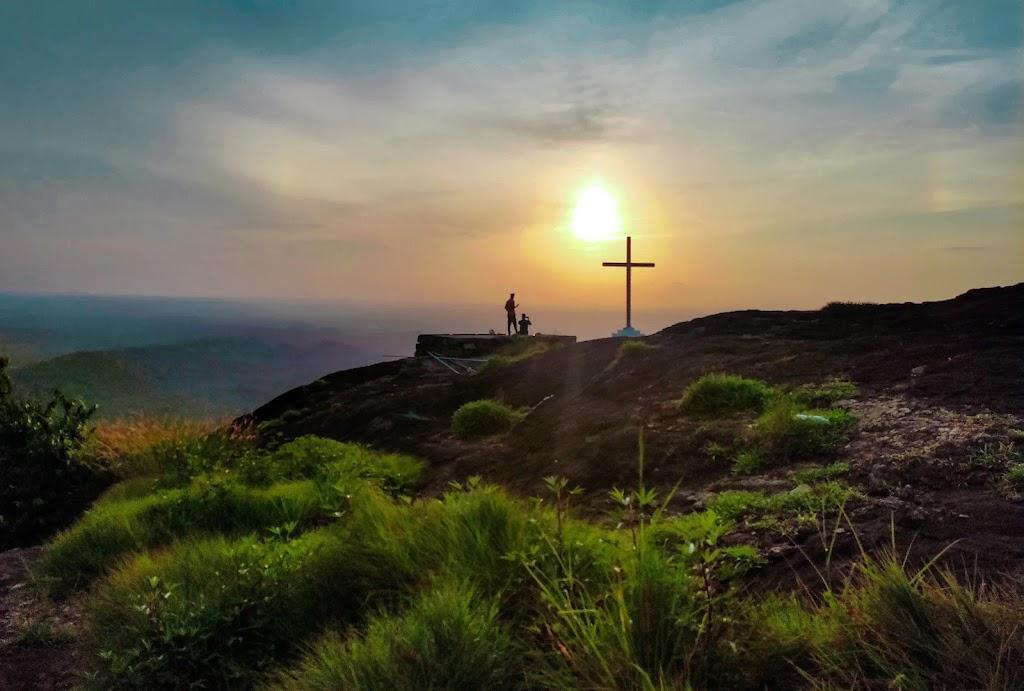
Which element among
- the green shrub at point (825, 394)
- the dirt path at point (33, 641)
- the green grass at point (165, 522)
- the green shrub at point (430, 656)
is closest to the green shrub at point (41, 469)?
the green grass at point (165, 522)

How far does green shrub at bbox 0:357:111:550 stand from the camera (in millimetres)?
8676

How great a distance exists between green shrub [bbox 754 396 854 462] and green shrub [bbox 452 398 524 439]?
380 cm

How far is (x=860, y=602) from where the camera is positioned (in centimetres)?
266

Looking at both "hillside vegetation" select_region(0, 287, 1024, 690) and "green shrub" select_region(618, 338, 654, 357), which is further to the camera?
"green shrub" select_region(618, 338, 654, 357)

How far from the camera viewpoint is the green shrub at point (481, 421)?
29.7 ft

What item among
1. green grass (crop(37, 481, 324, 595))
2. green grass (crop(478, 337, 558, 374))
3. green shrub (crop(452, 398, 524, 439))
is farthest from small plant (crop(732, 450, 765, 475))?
green grass (crop(478, 337, 558, 374))

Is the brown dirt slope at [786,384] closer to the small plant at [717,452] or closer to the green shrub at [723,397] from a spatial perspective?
the small plant at [717,452]

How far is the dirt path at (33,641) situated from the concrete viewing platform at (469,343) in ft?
49.4

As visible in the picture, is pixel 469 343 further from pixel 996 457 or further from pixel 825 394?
pixel 996 457

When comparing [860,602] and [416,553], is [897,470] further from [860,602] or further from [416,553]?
[416,553]

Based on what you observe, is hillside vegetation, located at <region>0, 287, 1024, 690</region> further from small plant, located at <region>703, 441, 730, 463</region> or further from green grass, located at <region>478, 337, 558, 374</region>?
green grass, located at <region>478, 337, 558, 374</region>

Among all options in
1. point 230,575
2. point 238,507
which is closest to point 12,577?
point 238,507

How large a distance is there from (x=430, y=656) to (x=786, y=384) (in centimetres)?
527

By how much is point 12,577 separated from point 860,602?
6249mm
